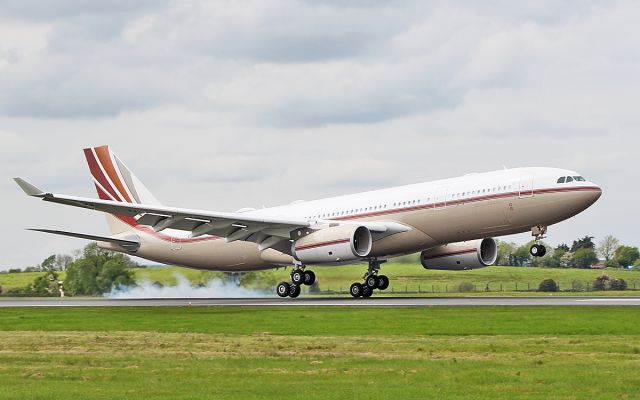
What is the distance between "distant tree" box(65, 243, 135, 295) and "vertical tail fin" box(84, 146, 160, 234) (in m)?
3.30

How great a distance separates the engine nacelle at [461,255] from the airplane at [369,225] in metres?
0.05

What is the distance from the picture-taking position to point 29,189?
4394 cm

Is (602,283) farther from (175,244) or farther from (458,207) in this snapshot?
(175,244)

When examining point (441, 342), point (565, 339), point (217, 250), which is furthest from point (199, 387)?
point (217, 250)

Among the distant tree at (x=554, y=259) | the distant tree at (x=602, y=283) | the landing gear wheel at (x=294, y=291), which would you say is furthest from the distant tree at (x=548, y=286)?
the landing gear wheel at (x=294, y=291)

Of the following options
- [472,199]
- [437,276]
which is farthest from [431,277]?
[472,199]

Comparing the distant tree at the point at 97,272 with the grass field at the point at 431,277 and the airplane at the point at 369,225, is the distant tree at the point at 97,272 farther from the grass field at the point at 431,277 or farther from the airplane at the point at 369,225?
the airplane at the point at 369,225

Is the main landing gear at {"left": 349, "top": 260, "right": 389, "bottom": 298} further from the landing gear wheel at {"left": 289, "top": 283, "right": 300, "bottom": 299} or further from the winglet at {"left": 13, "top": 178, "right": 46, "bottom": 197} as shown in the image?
the winglet at {"left": 13, "top": 178, "right": 46, "bottom": 197}

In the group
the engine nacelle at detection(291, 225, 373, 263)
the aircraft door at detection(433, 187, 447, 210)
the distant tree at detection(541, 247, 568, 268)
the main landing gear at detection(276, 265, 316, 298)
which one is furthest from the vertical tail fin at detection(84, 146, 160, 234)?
the distant tree at detection(541, 247, 568, 268)

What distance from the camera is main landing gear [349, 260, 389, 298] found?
53312mm

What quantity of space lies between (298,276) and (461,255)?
8.99 metres

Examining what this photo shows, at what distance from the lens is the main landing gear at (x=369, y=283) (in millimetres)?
53312

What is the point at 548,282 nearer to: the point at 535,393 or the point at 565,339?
the point at 565,339

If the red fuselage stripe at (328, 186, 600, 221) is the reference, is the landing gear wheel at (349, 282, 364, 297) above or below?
below
